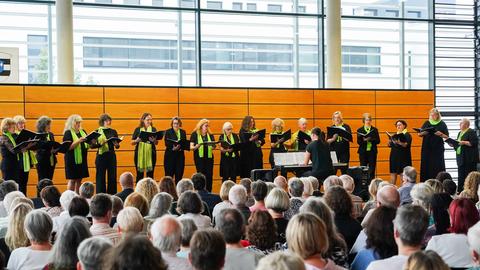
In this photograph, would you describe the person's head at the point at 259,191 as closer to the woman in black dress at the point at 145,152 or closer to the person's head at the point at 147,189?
the person's head at the point at 147,189

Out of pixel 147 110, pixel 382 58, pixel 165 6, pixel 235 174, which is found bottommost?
pixel 235 174

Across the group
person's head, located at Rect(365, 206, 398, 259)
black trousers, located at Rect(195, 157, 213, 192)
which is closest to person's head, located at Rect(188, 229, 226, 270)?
person's head, located at Rect(365, 206, 398, 259)

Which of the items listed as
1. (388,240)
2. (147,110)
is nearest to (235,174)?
(147,110)

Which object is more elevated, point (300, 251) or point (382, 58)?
point (382, 58)

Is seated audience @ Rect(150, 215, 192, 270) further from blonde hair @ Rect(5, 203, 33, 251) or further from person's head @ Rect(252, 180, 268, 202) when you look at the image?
person's head @ Rect(252, 180, 268, 202)

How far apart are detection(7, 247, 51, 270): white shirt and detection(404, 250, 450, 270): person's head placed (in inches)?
99.4

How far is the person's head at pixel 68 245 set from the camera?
12.3ft

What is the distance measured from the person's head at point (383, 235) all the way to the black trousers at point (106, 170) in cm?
826

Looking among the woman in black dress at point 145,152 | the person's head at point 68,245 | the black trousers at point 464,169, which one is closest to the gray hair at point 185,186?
the person's head at point 68,245

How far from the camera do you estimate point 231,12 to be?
599 inches

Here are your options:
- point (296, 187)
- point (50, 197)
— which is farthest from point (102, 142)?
point (296, 187)

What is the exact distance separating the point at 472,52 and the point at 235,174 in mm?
7811

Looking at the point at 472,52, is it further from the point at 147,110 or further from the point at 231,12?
the point at 147,110

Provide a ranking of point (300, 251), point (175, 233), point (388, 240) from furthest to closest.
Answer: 1. point (388, 240)
2. point (175, 233)
3. point (300, 251)
